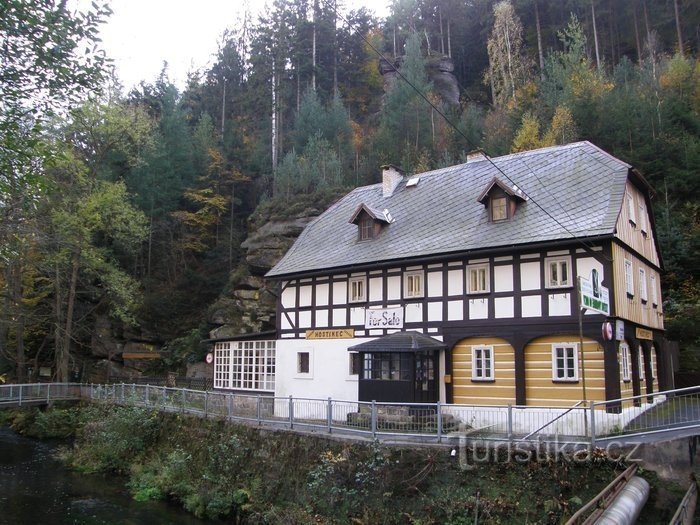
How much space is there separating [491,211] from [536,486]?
10090 mm

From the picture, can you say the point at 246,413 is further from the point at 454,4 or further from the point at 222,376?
the point at 454,4

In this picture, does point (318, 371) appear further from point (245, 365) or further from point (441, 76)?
point (441, 76)

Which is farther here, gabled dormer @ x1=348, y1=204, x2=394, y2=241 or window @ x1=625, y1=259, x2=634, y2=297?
gabled dormer @ x1=348, y1=204, x2=394, y2=241

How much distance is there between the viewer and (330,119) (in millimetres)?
46469

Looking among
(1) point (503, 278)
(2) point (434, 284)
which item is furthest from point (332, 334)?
(1) point (503, 278)

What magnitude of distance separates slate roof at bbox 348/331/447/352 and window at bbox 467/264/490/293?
85.8 inches

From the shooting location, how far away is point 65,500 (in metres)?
17.9

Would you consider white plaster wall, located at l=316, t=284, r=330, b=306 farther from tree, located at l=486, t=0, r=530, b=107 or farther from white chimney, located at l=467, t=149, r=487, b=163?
tree, located at l=486, t=0, r=530, b=107

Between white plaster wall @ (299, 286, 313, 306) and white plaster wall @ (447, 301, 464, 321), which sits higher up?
white plaster wall @ (299, 286, 313, 306)

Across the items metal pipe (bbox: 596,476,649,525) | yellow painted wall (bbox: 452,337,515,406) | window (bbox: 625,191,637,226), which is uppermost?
window (bbox: 625,191,637,226)

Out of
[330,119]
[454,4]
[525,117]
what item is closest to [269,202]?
[330,119]

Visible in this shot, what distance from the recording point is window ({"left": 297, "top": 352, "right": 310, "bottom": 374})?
920 inches

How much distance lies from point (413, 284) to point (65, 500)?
13336 mm

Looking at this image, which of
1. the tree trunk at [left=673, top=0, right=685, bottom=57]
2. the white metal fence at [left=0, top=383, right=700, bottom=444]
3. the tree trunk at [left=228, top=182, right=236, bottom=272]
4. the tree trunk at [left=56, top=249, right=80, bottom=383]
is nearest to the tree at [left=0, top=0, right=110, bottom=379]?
the white metal fence at [left=0, top=383, right=700, bottom=444]
